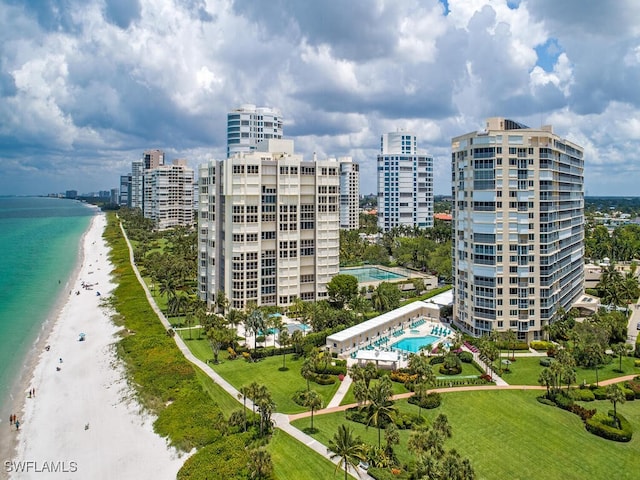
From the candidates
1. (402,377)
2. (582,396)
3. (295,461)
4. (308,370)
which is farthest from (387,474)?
(582,396)

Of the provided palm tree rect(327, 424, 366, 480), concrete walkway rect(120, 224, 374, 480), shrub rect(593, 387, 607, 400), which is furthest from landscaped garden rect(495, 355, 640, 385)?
palm tree rect(327, 424, 366, 480)

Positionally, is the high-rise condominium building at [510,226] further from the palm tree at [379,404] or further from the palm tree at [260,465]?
the palm tree at [260,465]

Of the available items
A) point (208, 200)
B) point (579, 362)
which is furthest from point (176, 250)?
point (579, 362)

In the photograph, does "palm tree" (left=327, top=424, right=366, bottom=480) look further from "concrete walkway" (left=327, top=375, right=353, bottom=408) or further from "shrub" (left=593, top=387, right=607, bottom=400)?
"shrub" (left=593, top=387, right=607, bottom=400)

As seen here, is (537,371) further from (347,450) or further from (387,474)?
(347,450)

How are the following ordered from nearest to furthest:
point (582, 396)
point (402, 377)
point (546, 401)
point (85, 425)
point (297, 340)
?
1. point (85, 425)
2. point (546, 401)
3. point (582, 396)
4. point (402, 377)
5. point (297, 340)

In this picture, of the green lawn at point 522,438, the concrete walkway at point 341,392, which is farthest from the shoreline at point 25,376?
the concrete walkway at point 341,392
